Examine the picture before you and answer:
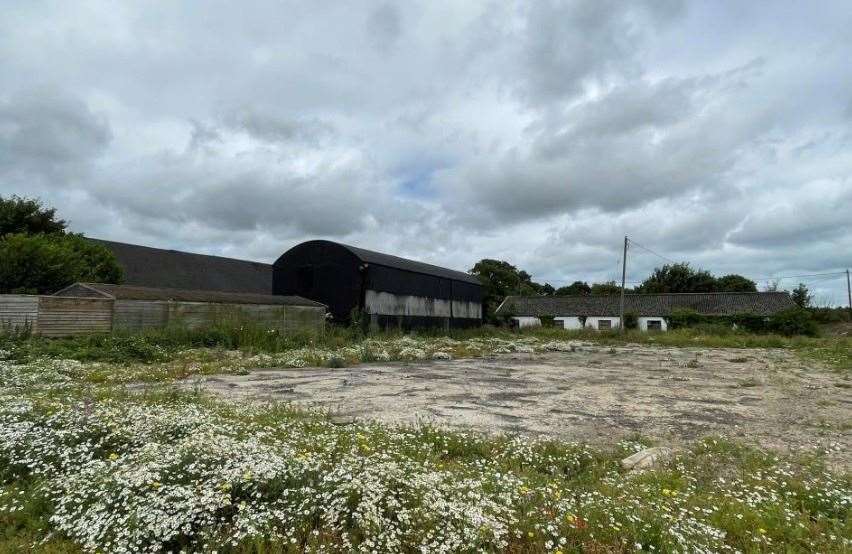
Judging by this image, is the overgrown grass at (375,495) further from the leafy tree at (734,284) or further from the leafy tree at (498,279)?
the leafy tree at (734,284)

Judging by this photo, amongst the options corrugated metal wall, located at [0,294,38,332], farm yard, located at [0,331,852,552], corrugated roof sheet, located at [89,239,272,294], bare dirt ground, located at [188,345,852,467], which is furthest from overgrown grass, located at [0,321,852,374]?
corrugated roof sheet, located at [89,239,272,294]

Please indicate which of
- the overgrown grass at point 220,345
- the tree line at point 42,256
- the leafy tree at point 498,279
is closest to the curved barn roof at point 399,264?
the overgrown grass at point 220,345

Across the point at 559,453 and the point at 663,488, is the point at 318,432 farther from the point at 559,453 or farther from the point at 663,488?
the point at 663,488

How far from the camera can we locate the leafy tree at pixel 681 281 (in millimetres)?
62375

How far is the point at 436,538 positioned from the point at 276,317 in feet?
77.2

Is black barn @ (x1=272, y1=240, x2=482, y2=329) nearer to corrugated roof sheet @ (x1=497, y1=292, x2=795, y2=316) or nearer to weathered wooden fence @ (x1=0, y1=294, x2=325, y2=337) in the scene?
weathered wooden fence @ (x1=0, y1=294, x2=325, y2=337)

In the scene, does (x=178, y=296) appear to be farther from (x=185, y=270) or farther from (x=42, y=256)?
(x=185, y=270)

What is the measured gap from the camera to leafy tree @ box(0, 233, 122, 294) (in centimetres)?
2186

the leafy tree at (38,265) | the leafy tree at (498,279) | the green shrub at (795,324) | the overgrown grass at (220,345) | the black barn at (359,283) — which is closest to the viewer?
the overgrown grass at (220,345)

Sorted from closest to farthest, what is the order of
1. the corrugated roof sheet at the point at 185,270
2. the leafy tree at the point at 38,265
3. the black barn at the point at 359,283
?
the leafy tree at the point at 38,265, the black barn at the point at 359,283, the corrugated roof sheet at the point at 185,270

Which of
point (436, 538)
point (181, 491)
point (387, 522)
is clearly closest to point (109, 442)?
point (181, 491)

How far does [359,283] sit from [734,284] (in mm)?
53851

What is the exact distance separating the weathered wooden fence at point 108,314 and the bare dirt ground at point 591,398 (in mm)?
8895

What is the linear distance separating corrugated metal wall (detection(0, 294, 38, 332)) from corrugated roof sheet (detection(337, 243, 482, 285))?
15.1 m
